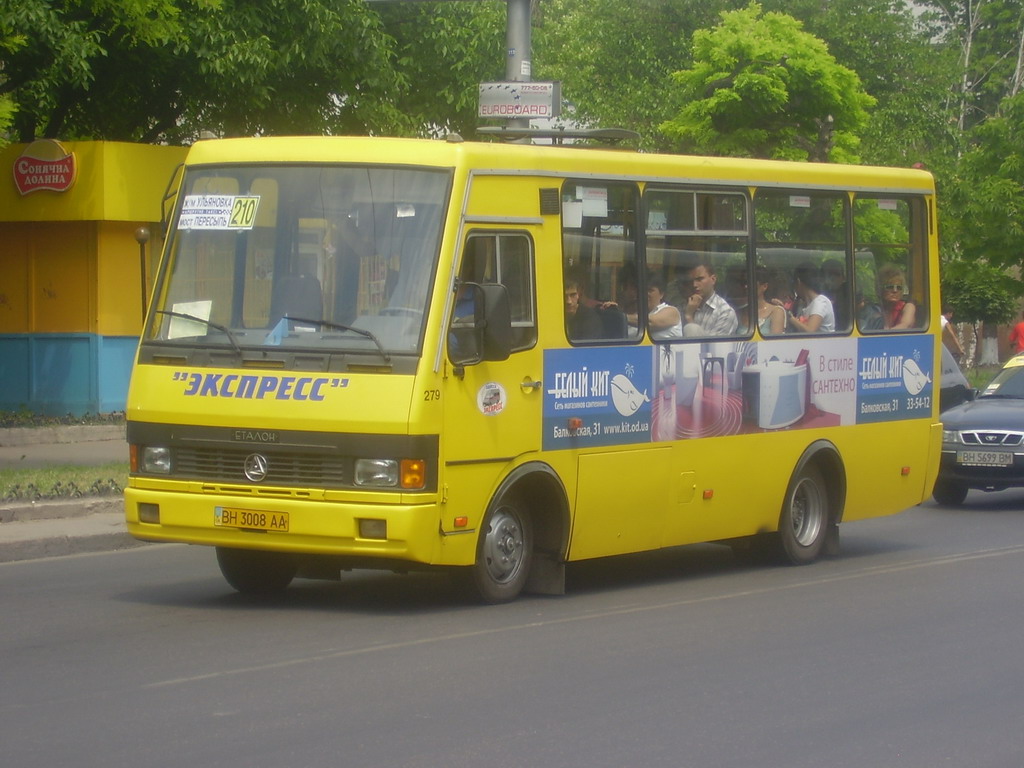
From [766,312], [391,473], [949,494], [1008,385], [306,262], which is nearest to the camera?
[391,473]

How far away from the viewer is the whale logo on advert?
70.8 ft

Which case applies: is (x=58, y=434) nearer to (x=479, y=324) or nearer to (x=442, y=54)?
(x=442, y=54)

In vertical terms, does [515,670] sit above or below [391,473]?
below

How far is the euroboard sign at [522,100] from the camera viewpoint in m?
15.7

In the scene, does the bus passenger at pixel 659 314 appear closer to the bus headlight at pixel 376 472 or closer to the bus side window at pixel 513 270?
Answer: the bus side window at pixel 513 270

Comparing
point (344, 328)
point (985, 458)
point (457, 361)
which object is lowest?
point (985, 458)

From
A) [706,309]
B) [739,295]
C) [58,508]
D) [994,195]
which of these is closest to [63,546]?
[58,508]

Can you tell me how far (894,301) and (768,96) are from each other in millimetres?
20810

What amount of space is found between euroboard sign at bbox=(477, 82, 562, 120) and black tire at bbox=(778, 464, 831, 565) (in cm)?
474

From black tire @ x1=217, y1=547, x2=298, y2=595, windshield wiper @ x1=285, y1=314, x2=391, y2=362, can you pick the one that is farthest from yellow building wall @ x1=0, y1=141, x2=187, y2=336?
windshield wiper @ x1=285, y1=314, x2=391, y2=362

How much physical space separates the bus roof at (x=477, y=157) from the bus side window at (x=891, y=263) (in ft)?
5.49

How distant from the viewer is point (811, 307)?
12477mm

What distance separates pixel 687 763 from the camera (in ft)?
20.8

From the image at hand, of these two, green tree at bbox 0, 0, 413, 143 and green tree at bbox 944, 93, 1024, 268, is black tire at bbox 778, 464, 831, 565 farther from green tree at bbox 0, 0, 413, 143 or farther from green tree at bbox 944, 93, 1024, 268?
green tree at bbox 944, 93, 1024, 268
